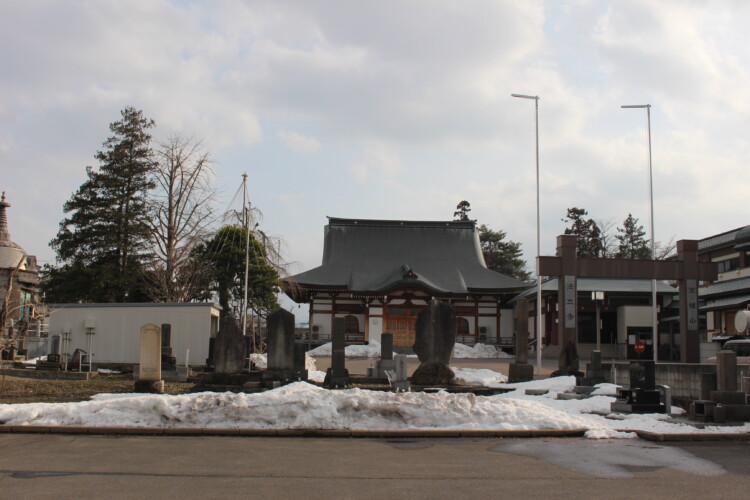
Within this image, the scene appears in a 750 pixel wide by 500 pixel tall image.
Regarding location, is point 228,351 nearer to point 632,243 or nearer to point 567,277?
point 567,277

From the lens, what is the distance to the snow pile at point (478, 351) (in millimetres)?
39781

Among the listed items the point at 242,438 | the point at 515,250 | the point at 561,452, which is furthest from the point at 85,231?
the point at 515,250

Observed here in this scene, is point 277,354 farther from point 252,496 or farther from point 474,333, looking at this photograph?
point 474,333

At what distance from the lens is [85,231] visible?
35.2 meters

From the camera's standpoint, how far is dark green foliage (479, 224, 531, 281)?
217ft

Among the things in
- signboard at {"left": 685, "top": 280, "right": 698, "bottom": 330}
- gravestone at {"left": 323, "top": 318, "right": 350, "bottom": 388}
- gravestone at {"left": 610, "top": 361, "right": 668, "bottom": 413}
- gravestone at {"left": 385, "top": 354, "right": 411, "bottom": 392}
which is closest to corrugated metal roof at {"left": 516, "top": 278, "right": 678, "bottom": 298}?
signboard at {"left": 685, "top": 280, "right": 698, "bottom": 330}

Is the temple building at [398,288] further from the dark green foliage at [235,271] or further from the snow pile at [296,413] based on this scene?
the snow pile at [296,413]

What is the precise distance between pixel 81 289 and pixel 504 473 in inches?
1266

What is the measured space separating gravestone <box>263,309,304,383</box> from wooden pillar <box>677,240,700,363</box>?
654 inches

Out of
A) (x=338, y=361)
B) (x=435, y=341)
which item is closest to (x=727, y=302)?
(x=435, y=341)

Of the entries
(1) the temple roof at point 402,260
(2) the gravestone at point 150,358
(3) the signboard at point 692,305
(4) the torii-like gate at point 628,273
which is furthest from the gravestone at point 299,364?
(1) the temple roof at point 402,260

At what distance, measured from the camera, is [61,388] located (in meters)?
15.5

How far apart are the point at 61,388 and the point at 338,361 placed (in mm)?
6468

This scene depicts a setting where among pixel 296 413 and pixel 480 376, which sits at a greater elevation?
pixel 296 413
